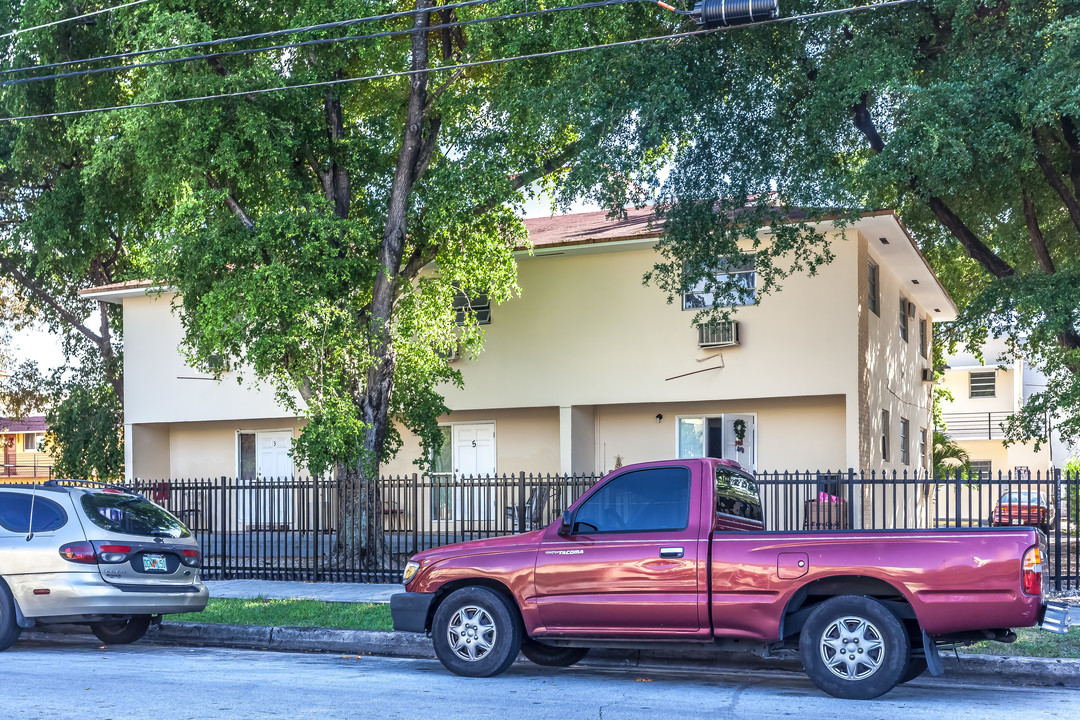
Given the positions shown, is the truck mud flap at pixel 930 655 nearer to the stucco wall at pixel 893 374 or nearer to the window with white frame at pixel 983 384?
the stucco wall at pixel 893 374

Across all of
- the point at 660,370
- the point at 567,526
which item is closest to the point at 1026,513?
the point at 660,370

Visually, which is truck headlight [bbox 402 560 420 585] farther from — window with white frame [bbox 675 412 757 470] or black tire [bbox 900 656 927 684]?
window with white frame [bbox 675 412 757 470]

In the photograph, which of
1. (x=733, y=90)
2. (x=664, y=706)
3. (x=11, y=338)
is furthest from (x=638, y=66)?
(x=11, y=338)

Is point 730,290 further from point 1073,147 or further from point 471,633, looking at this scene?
point 471,633

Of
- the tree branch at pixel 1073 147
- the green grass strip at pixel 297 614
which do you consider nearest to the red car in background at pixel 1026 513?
the tree branch at pixel 1073 147

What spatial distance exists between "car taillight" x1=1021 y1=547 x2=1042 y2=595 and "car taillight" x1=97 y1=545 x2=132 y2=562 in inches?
309

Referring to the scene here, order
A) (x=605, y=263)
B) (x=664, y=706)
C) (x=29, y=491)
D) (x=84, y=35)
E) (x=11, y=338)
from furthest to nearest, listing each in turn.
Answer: (x=11, y=338)
(x=605, y=263)
(x=84, y=35)
(x=29, y=491)
(x=664, y=706)

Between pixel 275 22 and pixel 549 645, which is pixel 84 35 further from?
pixel 549 645

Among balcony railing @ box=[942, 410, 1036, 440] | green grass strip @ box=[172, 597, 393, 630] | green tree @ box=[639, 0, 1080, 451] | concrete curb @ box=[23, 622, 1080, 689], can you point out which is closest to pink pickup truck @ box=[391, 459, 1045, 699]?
concrete curb @ box=[23, 622, 1080, 689]

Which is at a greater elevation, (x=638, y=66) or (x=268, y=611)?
(x=638, y=66)

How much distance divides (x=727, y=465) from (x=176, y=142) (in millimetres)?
11356

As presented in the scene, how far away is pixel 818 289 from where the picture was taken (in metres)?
20.8

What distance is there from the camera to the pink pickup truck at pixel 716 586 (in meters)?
7.88

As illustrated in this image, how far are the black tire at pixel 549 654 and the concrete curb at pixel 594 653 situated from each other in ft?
1.21
